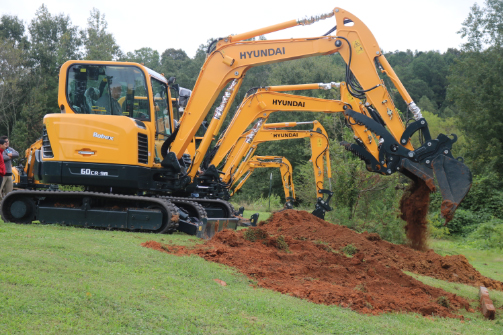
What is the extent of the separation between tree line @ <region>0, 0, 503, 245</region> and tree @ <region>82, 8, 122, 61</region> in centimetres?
9

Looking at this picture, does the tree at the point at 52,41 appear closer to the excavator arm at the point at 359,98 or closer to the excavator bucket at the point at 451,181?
the excavator arm at the point at 359,98

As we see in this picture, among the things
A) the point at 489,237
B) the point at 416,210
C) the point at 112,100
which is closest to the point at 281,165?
the point at 489,237

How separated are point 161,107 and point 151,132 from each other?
3.26 ft

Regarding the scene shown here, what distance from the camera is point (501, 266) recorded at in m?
12.8

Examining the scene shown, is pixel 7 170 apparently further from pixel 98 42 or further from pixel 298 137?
pixel 98 42

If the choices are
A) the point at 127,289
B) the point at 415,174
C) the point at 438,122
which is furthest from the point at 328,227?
the point at 438,122

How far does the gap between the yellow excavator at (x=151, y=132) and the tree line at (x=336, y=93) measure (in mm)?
938

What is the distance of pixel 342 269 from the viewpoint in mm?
7457

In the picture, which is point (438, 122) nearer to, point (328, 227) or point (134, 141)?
point (328, 227)

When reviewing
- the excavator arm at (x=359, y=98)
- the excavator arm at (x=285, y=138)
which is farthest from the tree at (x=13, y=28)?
the excavator arm at (x=359, y=98)

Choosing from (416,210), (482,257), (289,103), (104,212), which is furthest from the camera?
(482,257)

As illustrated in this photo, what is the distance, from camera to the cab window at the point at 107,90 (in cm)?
1045

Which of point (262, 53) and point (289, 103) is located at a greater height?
point (262, 53)

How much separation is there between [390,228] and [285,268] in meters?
9.91
